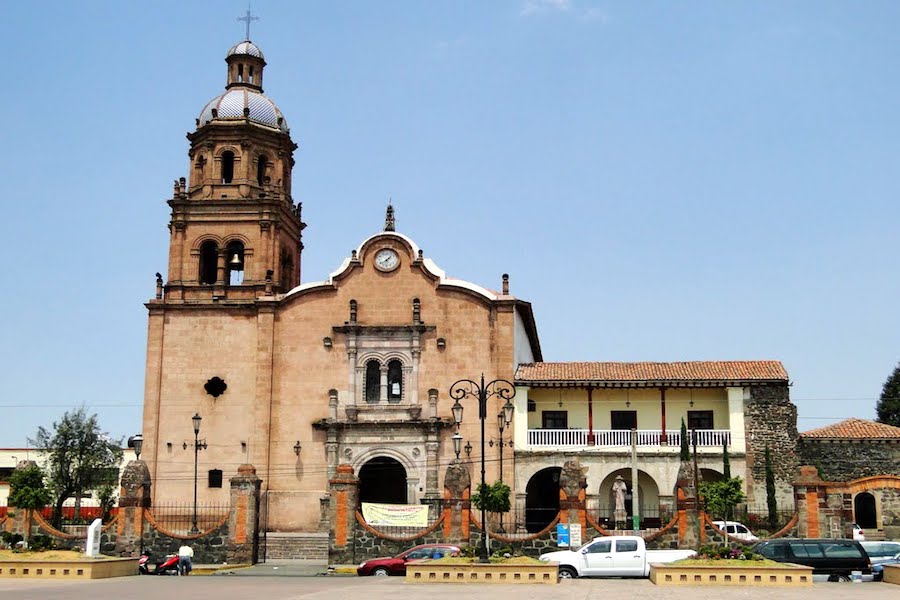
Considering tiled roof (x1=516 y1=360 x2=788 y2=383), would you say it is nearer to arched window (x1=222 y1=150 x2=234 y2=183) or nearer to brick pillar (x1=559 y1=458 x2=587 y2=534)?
brick pillar (x1=559 y1=458 x2=587 y2=534)

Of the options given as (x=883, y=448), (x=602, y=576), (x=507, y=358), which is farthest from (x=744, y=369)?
(x=602, y=576)

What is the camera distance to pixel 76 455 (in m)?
61.7

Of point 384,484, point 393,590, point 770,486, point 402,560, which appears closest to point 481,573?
point 393,590

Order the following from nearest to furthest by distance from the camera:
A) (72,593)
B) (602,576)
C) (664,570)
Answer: (72,593), (664,570), (602,576)

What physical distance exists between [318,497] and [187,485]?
550 centimetres

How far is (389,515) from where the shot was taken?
37.0 metres

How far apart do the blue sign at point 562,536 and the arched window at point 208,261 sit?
21.1 m

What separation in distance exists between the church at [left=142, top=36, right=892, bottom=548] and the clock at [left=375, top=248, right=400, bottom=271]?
6 centimetres

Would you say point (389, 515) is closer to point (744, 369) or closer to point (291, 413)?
point (291, 413)

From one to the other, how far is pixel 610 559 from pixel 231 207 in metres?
25.2

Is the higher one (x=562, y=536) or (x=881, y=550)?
(x=562, y=536)

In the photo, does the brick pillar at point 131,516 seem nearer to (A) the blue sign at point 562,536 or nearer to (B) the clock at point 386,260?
(A) the blue sign at point 562,536

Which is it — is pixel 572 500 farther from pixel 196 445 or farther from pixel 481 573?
pixel 196 445

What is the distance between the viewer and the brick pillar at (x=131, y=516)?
3538 cm
